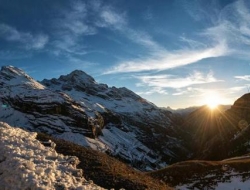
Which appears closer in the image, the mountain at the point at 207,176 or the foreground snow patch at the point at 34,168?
the foreground snow patch at the point at 34,168

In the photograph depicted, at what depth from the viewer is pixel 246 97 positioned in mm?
191000

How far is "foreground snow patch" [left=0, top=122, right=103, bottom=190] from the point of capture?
60.5ft

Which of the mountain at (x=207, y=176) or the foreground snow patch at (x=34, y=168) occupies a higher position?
the foreground snow patch at (x=34, y=168)

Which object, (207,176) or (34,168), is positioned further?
(207,176)

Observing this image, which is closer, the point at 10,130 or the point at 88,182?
the point at 88,182

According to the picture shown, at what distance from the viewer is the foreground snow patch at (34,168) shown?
18438 millimetres

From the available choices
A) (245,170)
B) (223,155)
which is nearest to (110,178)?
(245,170)

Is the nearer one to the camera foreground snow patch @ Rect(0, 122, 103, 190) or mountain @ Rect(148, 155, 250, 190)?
foreground snow patch @ Rect(0, 122, 103, 190)

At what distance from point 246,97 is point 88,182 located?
607 ft

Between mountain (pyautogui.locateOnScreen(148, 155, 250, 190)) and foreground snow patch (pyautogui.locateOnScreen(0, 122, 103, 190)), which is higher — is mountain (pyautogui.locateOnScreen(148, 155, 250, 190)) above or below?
below

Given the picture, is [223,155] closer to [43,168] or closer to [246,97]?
[246,97]

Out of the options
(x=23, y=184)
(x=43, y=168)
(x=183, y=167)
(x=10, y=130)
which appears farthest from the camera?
(x=183, y=167)

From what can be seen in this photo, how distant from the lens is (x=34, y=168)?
1959 centimetres

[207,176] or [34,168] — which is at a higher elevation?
[34,168]
